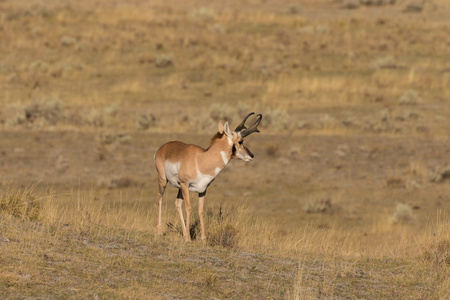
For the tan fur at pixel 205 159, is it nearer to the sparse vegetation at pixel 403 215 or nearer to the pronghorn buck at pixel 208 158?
the pronghorn buck at pixel 208 158

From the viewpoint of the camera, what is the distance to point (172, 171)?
10.4 meters

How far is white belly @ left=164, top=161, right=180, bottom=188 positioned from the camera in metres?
10.4

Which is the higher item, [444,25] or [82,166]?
[444,25]

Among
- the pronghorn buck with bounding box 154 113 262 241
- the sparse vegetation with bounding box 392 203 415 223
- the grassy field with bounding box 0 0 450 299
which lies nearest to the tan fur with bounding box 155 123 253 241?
the pronghorn buck with bounding box 154 113 262 241

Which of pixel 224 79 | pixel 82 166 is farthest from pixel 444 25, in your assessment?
pixel 82 166

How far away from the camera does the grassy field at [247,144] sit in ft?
30.3

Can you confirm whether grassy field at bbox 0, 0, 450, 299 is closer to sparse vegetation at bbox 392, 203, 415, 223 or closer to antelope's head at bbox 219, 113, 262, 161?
sparse vegetation at bbox 392, 203, 415, 223

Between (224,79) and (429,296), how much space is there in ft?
85.2

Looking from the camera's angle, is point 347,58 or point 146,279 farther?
point 347,58

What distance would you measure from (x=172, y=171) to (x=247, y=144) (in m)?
13.3

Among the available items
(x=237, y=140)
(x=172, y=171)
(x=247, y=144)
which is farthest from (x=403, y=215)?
(x=172, y=171)

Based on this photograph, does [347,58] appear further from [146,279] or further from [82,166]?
[146,279]

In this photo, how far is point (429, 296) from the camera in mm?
8891

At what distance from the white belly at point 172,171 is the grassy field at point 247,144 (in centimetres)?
90
